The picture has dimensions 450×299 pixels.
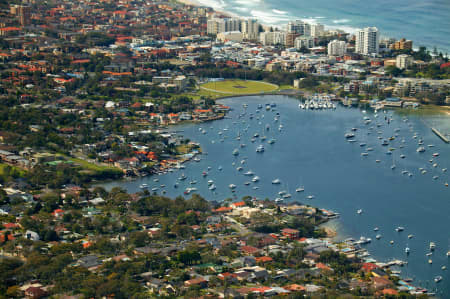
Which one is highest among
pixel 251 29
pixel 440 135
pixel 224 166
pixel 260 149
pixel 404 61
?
pixel 251 29

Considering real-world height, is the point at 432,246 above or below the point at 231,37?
below

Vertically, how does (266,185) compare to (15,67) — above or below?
below

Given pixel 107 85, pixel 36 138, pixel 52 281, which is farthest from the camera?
pixel 107 85

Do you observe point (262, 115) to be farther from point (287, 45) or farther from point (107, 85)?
point (287, 45)

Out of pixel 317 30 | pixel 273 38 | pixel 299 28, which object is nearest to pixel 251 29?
pixel 273 38

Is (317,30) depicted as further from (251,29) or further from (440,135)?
(440,135)

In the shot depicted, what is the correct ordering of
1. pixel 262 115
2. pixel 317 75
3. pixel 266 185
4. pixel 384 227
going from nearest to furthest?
pixel 384 227 → pixel 266 185 → pixel 262 115 → pixel 317 75

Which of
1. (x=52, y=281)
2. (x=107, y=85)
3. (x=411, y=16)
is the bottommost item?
(x=52, y=281)

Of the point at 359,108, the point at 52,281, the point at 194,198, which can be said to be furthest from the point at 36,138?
the point at 359,108
